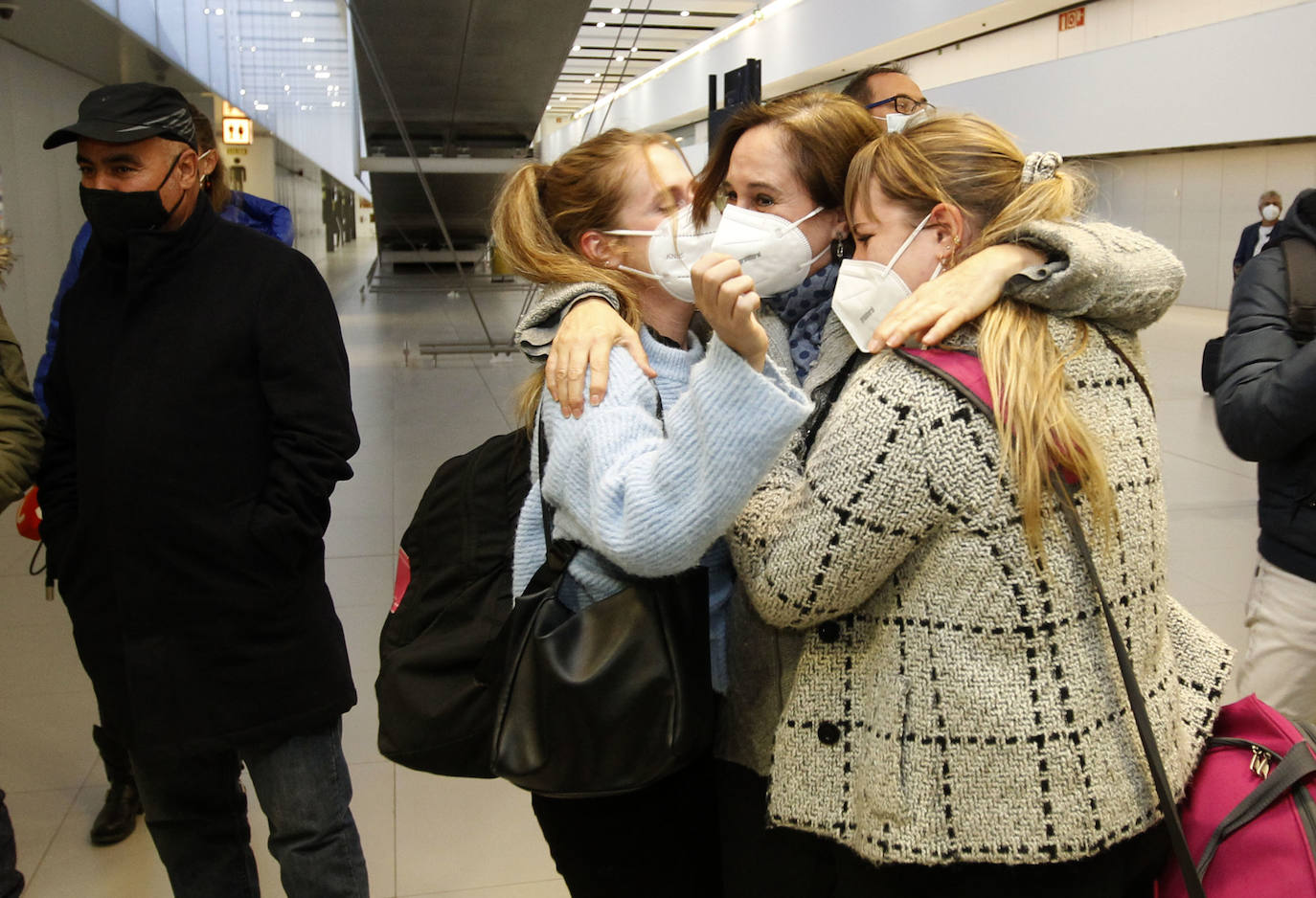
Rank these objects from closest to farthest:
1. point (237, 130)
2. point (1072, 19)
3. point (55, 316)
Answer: point (55, 316), point (237, 130), point (1072, 19)

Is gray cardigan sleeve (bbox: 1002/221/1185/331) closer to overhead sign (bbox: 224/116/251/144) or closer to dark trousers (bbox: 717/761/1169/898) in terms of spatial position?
dark trousers (bbox: 717/761/1169/898)

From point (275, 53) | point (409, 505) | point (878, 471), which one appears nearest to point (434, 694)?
point (878, 471)

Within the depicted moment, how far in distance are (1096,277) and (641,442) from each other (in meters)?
0.57

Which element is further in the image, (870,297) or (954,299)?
(870,297)

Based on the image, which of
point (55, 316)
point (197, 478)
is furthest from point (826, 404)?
point (55, 316)

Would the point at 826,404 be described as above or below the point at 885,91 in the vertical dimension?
below

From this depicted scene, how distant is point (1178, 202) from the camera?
60.2 ft

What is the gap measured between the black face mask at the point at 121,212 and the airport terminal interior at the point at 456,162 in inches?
20.1

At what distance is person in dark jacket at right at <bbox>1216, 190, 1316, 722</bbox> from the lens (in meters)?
2.21

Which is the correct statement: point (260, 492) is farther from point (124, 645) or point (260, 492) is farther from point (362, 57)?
point (362, 57)

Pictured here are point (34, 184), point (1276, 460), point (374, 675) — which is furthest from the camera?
point (34, 184)

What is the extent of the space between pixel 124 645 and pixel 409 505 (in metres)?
3.80

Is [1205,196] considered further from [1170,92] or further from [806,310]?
[806,310]

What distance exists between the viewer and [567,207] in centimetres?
173
